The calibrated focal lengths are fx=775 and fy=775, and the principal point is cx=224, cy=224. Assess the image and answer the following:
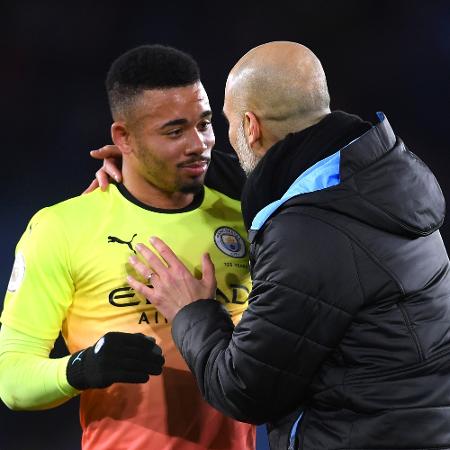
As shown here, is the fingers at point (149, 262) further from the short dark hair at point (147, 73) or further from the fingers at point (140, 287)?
the short dark hair at point (147, 73)

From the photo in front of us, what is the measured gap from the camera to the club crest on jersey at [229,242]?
1766 millimetres

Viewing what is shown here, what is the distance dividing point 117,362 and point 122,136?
57 cm

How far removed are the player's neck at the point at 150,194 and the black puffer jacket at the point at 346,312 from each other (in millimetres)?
441

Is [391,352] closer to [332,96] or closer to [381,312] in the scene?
[381,312]

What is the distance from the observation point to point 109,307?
5.43ft

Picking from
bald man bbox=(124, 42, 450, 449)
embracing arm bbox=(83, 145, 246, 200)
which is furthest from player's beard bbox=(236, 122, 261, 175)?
embracing arm bbox=(83, 145, 246, 200)

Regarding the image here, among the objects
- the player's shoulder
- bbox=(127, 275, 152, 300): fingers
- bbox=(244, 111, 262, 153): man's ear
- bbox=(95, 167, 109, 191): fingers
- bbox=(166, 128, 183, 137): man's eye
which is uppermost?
bbox=(244, 111, 262, 153): man's ear

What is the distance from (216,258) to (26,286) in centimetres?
42

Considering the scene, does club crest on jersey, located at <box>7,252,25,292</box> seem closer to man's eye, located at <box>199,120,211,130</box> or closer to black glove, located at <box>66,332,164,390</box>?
black glove, located at <box>66,332,164,390</box>

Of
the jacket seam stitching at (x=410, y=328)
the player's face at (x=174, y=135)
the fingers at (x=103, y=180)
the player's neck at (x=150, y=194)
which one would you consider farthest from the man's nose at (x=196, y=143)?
the jacket seam stitching at (x=410, y=328)

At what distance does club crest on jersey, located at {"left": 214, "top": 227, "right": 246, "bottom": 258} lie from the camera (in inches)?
69.5

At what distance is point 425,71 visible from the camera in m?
3.49

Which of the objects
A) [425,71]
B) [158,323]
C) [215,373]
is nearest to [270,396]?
[215,373]

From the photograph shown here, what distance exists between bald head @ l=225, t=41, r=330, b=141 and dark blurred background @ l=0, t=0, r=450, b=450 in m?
1.47
